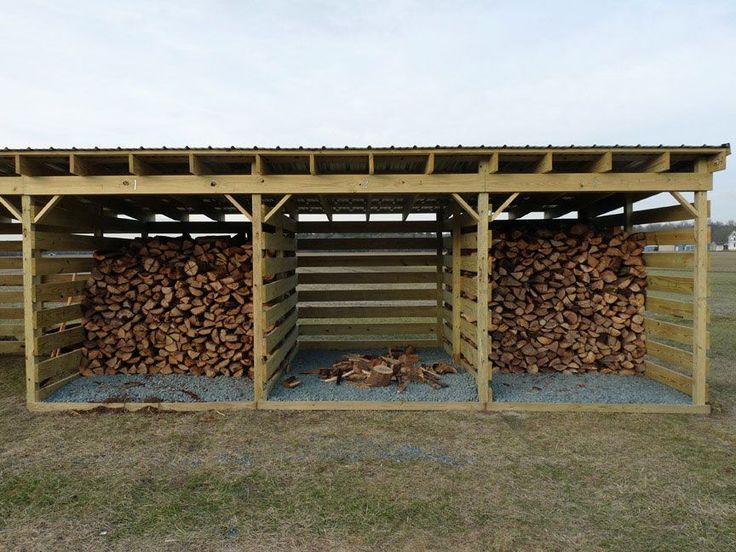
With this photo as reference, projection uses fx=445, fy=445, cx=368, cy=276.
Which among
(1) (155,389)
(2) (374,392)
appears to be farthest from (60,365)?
(2) (374,392)

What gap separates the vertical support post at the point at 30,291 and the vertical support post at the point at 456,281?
523 centimetres

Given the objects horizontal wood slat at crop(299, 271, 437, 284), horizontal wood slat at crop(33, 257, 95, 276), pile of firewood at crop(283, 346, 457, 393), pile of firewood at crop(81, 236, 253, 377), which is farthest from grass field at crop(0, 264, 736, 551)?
horizontal wood slat at crop(299, 271, 437, 284)

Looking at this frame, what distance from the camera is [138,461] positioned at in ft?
12.2

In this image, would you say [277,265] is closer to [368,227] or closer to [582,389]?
[368,227]

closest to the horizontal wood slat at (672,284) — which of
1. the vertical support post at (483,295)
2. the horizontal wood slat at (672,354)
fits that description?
the horizontal wood slat at (672,354)

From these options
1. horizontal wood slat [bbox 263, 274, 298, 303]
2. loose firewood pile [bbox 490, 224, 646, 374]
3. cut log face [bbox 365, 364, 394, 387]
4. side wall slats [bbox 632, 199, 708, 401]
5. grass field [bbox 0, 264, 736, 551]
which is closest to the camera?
grass field [bbox 0, 264, 736, 551]

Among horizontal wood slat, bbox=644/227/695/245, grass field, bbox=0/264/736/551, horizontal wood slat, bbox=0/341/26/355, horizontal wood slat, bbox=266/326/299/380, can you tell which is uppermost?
horizontal wood slat, bbox=644/227/695/245

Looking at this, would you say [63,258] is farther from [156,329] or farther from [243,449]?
[243,449]

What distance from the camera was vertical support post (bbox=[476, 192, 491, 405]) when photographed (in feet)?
16.1

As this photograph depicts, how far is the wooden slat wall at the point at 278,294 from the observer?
523 centimetres

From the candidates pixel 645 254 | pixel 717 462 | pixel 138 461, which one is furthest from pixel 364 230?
pixel 717 462

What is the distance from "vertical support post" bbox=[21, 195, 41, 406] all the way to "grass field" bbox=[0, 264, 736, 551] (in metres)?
0.38

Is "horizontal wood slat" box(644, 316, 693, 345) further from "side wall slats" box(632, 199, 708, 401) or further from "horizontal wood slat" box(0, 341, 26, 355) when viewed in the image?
"horizontal wood slat" box(0, 341, 26, 355)

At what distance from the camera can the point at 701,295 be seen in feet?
15.7
